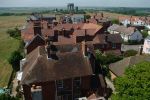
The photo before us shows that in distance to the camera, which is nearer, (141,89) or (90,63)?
(141,89)

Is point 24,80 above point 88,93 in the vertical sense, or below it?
above

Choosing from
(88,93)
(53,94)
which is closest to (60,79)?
(53,94)

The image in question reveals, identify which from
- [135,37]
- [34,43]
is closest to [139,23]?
[135,37]

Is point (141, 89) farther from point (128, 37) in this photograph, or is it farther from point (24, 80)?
point (128, 37)

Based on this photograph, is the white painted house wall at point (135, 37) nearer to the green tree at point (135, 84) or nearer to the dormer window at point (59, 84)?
the dormer window at point (59, 84)

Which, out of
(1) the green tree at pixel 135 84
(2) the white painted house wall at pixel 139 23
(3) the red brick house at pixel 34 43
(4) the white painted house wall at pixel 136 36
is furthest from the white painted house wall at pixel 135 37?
(1) the green tree at pixel 135 84

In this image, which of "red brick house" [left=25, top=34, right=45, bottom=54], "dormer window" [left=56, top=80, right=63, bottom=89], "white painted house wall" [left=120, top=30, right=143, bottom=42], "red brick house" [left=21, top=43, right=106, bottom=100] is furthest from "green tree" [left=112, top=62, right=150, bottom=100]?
"white painted house wall" [left=120, top=30, right=143, bottom=42]

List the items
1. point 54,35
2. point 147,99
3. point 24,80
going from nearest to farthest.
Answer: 1. point 147,99
2. point 24,80
3. point 54,35

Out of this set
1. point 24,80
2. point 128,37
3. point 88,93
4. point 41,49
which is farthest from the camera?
point 128,37
